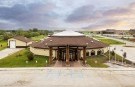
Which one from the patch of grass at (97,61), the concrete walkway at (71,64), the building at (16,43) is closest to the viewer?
the concrete walkway at (71,64)

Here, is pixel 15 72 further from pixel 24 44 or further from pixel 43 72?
pixel 24 44

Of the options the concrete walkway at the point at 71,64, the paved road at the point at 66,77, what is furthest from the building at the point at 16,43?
the paved road at the point at 66,77

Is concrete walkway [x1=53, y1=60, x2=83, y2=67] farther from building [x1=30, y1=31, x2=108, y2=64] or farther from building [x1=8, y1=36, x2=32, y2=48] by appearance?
building [x1=8, y1=36, x2=32, y2=48]

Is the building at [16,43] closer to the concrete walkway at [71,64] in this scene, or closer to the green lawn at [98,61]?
the green lawn at [98,61]

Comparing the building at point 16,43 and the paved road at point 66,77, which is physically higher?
the building at point 16,43

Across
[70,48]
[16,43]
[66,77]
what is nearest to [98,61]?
[70,48]

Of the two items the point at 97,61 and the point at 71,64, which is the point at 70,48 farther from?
the point at 97,61
